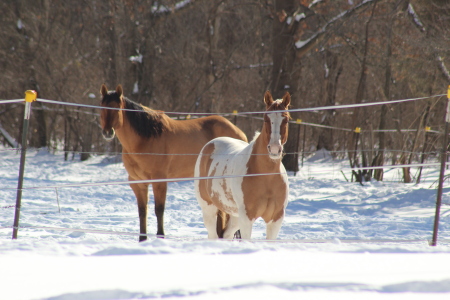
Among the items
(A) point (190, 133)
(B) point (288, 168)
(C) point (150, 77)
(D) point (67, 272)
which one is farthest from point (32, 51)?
(D) point (67, 272)

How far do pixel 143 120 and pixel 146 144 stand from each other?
0.32 meters

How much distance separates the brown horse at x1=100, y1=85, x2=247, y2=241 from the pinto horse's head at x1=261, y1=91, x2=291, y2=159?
211 centimetres

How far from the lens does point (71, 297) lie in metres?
2.22

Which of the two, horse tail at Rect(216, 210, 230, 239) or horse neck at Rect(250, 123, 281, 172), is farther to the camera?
horse tail at Rect(216, 210, 230, 239)

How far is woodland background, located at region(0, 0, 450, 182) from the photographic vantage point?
12.5 metres

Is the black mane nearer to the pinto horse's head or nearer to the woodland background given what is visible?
the pinto horse's head

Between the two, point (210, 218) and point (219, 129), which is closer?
point (210, 218)

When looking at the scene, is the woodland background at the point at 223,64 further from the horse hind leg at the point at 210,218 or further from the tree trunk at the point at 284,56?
the horse hind leg at the point at 210,218

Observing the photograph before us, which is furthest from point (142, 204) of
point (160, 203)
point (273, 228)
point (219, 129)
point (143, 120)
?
point (273, 228)

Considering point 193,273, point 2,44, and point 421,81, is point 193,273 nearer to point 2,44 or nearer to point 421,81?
point 421,81

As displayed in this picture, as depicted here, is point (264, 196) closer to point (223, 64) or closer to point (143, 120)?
point (143, 120)

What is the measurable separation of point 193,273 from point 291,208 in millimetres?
6351

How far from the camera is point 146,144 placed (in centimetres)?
637

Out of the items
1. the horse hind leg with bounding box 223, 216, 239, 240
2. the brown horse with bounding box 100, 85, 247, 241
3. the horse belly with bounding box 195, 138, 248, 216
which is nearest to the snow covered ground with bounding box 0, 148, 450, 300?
the horse belly with bounding box 195, 138, 248, 216
